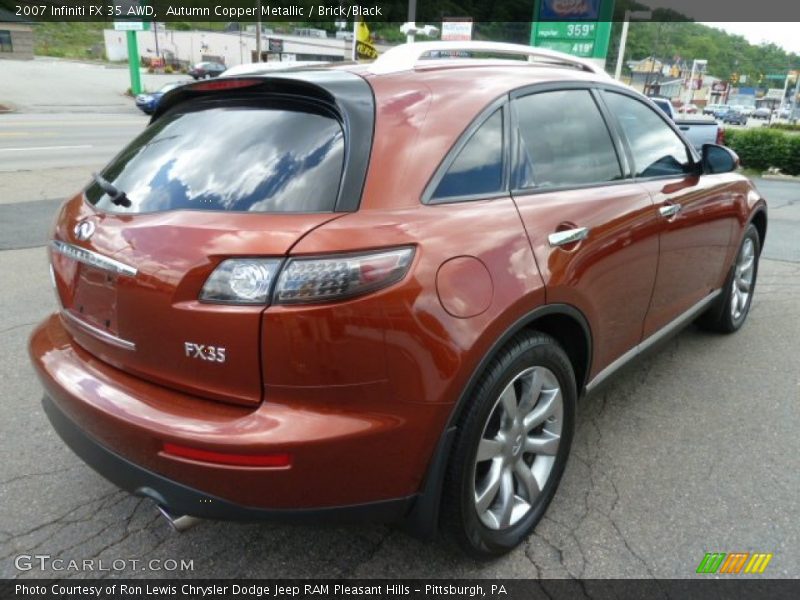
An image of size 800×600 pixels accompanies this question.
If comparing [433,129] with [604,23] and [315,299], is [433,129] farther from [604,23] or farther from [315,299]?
[604,23]

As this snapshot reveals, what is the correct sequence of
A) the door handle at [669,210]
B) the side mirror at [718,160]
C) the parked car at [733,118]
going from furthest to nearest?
1. the parked car at [733,118]
2. the side mirror at [718,160]
3. the door handle at [669,210]

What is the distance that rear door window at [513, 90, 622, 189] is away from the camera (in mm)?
2473

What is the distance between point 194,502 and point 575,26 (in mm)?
19836

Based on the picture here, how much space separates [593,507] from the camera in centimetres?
263

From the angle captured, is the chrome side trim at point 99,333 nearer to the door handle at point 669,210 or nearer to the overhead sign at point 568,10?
the door handle at point 669,210

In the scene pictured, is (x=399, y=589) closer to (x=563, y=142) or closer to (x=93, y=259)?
(x=93, y=259)

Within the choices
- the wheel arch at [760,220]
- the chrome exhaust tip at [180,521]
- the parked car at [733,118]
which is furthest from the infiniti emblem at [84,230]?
the parked car at [733,118]

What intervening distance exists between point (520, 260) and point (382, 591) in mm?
1215

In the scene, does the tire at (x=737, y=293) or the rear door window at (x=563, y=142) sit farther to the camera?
the tire at (x=737, y=293)

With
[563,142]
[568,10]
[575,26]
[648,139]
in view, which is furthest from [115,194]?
[568,10]

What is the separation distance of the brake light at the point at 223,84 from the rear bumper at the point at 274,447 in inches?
42.0

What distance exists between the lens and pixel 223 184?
6.58 ft

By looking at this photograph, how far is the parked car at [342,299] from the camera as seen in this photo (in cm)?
175

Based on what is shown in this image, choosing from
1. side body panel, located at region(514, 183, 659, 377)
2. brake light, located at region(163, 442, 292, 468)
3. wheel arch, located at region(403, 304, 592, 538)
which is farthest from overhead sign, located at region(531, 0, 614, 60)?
brake light, located at region(163, 442, 292, 468)
